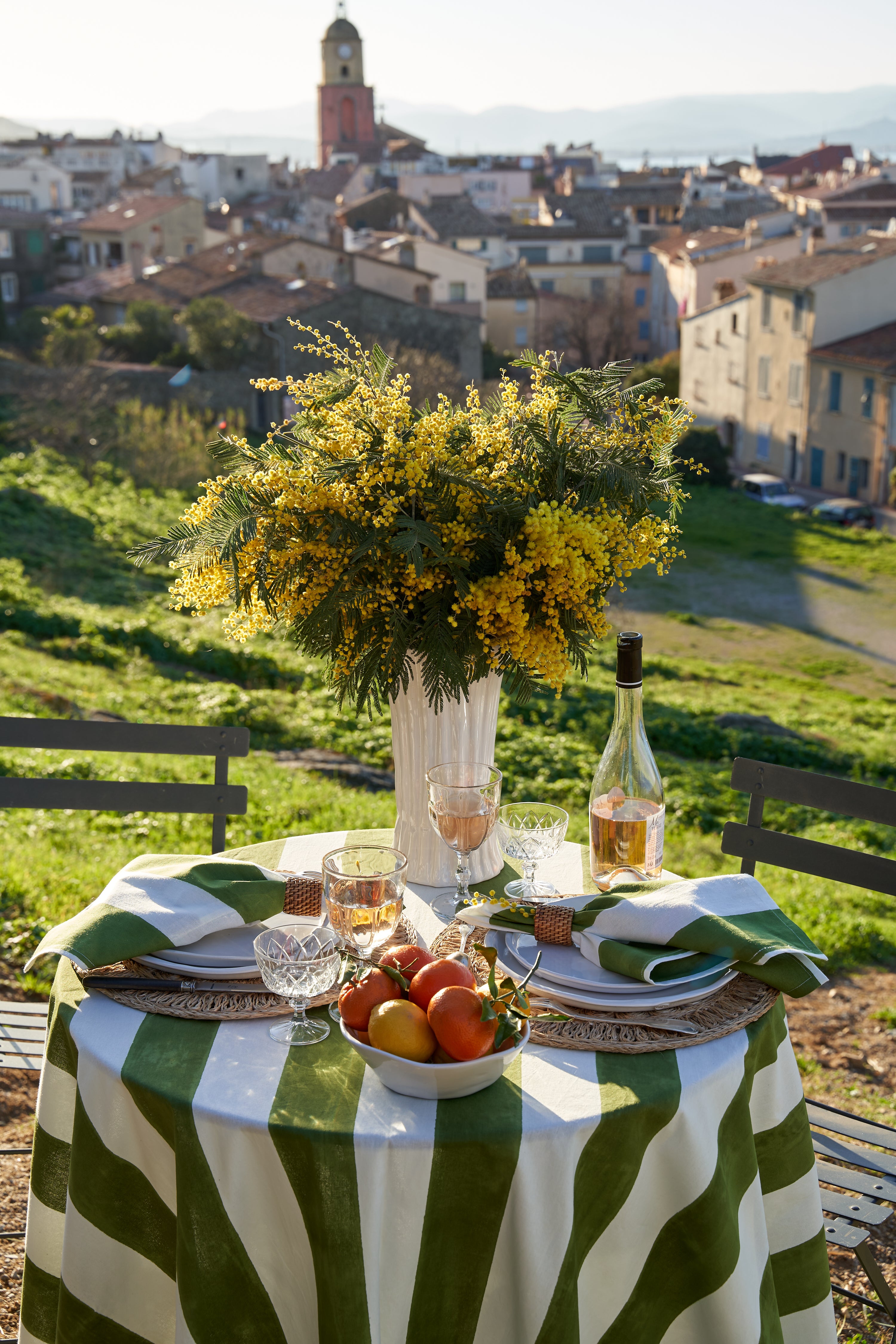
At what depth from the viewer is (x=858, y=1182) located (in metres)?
2.59

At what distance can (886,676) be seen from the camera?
18047mm

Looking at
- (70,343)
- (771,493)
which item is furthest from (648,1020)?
(70,343)

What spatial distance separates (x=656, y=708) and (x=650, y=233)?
4734 cm

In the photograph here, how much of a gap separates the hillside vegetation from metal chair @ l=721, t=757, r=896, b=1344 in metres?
1.16

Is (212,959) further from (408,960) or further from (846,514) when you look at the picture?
(846,514)

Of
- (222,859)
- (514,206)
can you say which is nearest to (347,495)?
(222,859)

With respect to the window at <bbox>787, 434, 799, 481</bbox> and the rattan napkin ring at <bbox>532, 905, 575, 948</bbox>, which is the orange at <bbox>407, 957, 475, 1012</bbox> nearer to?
the rattan napkin ring at <bbox>532, 905, 575, 948</bbox>

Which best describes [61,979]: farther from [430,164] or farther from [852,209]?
[430,164]

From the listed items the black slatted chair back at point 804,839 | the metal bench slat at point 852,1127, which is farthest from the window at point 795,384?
the metal bench slat at point 852,1127

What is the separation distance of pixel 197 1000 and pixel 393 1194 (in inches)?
20.6

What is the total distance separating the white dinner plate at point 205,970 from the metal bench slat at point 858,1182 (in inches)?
51.8

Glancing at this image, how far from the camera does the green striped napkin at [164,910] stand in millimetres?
2072

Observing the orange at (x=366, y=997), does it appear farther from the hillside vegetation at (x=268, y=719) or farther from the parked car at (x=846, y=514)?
the parked car at (x=846, y=514)

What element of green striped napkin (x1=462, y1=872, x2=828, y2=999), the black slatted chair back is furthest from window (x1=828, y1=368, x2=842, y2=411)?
green striped napkin (x1=462, y1=872, x2=828, y2=999)
